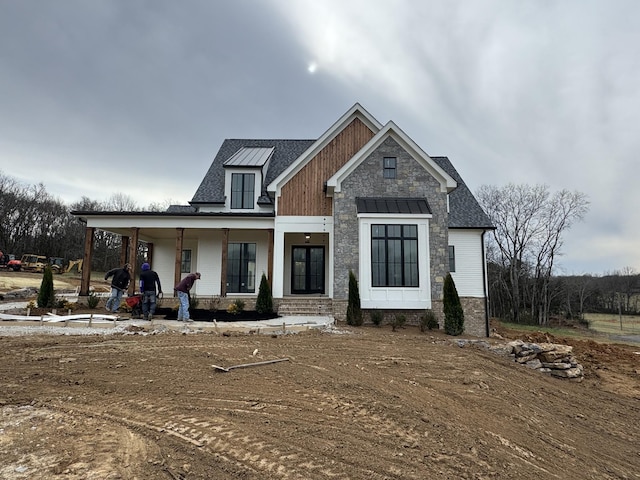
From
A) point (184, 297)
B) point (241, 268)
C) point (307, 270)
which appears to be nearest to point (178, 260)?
point (241, 268)

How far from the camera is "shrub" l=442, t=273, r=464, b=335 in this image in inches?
401

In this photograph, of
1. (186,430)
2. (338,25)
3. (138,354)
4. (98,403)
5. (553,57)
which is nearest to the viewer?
(186,430)

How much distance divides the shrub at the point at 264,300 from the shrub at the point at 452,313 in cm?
594

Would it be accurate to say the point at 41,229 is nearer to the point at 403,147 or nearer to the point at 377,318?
the point at 403,147

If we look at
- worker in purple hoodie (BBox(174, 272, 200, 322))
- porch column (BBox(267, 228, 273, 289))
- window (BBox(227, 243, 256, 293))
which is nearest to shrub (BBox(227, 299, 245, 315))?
porch column (BBox(267, 228, 273, 289))

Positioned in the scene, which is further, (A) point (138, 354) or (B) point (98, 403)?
(A) point (138, 354)

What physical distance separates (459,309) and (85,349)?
9.47m

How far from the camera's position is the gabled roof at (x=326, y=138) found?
45.3 ft

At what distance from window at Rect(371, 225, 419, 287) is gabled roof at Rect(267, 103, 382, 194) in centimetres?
429

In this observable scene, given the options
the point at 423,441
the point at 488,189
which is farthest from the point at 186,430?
the point at 488,189

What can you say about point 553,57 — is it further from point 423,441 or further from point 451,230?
point 423,441

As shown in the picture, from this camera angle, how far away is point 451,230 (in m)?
15.3

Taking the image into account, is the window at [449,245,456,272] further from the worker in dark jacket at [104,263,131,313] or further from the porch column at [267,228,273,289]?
the worker in dark jacket at [104,263,131,313]

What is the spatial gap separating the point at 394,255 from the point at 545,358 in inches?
199
